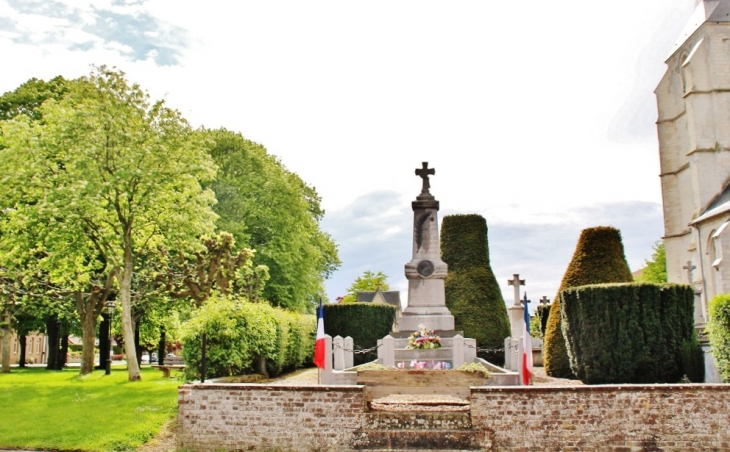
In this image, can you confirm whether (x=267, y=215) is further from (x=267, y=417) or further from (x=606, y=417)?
(x=606, y=417)

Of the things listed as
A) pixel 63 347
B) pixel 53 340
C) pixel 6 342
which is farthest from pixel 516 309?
pixel 63 347

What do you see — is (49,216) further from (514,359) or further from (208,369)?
(514,359)

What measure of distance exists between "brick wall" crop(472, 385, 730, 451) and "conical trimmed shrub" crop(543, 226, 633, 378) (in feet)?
23.8

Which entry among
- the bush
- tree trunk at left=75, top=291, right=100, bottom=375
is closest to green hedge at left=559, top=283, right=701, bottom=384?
the bush

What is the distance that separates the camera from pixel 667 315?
596 inches

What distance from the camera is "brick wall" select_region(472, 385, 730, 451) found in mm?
10828

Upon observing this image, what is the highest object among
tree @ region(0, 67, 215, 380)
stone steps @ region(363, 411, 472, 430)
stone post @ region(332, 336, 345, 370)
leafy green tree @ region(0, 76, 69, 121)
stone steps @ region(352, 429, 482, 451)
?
leafy green tree @ region(0, 76, 69, 121)

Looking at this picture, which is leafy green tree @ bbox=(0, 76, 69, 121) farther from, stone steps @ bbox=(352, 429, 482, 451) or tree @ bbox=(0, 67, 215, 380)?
stone steps @ bbox=(352, 429, 482, 451)

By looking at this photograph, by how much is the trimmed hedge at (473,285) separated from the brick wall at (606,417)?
40.6ft

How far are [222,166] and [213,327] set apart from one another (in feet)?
66.9

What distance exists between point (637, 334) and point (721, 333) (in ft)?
7.03

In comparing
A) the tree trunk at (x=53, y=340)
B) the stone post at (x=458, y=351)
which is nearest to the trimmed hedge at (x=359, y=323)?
the stone post at (x=458, y=351)

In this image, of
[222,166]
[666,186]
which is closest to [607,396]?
[222,166]

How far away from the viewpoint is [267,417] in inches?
449
